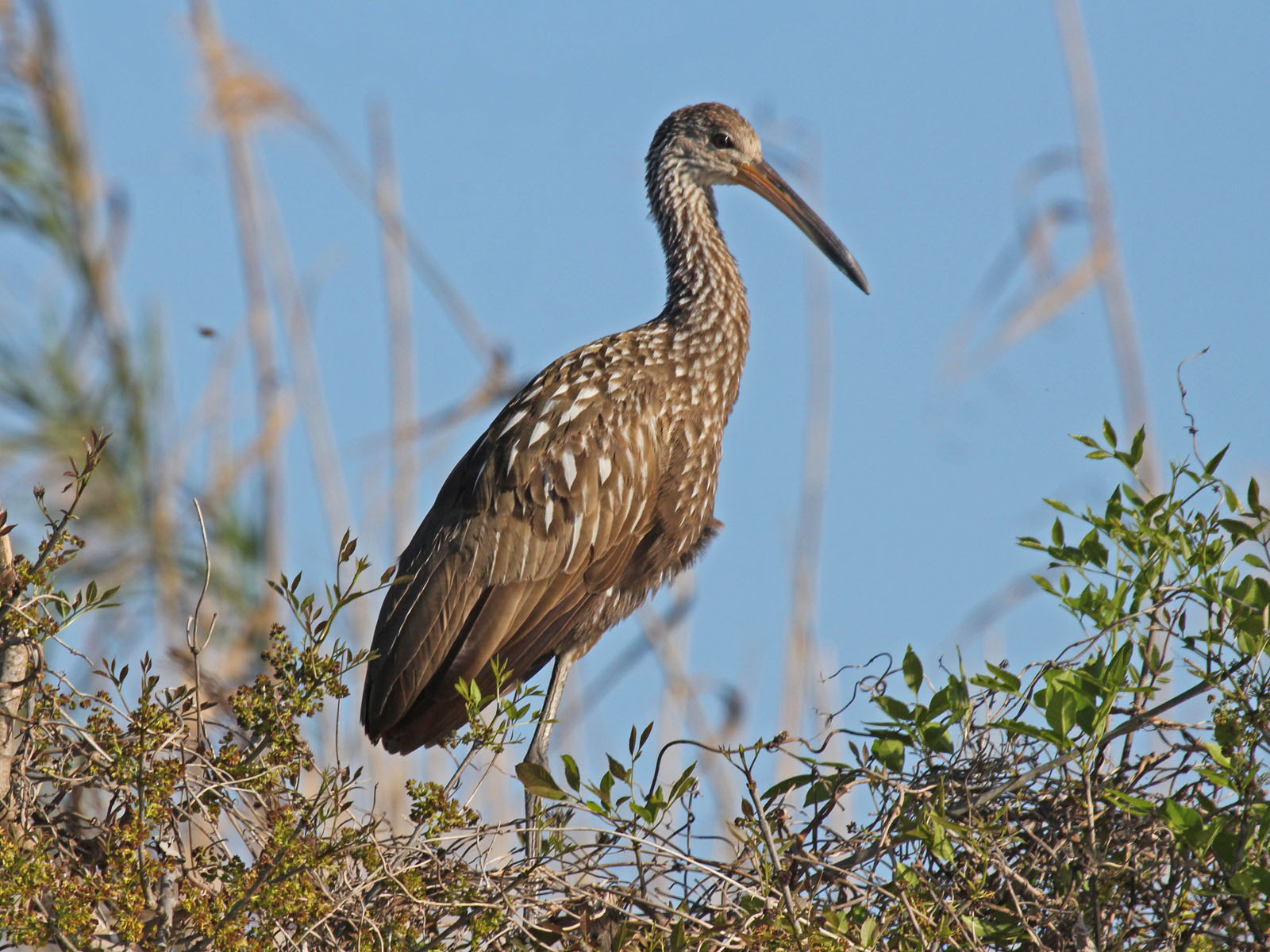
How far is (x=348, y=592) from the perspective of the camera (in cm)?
256

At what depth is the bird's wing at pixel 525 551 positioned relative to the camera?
14.2 ft

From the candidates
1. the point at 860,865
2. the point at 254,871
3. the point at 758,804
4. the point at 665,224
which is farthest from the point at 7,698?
the point at 665,224

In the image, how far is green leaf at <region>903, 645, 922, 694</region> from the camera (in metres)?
2.91

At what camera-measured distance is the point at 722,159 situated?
5.40 meters

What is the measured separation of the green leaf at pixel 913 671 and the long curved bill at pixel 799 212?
2482 millimetres

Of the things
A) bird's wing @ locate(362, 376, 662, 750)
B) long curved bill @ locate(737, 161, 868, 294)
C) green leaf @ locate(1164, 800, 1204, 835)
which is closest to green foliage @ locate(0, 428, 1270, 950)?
green leaf @ locate(1164, 800, 1204, 835)

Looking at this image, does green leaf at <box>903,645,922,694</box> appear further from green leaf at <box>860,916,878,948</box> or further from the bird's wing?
the bird's wing

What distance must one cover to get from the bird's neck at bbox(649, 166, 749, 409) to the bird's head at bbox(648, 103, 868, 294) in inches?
2.4

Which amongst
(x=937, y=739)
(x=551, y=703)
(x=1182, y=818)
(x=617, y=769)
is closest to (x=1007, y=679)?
(x=937, y=739)

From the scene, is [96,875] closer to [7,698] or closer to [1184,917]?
[7,698]

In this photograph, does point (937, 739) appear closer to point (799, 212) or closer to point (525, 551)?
point (525, 551)

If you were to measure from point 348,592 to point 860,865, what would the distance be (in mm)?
1045

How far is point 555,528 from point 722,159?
1678 millimetres

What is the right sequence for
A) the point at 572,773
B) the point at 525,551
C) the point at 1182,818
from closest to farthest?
1. the point at 1182,818
2. the point at 572,773
3. the point at 525,551
